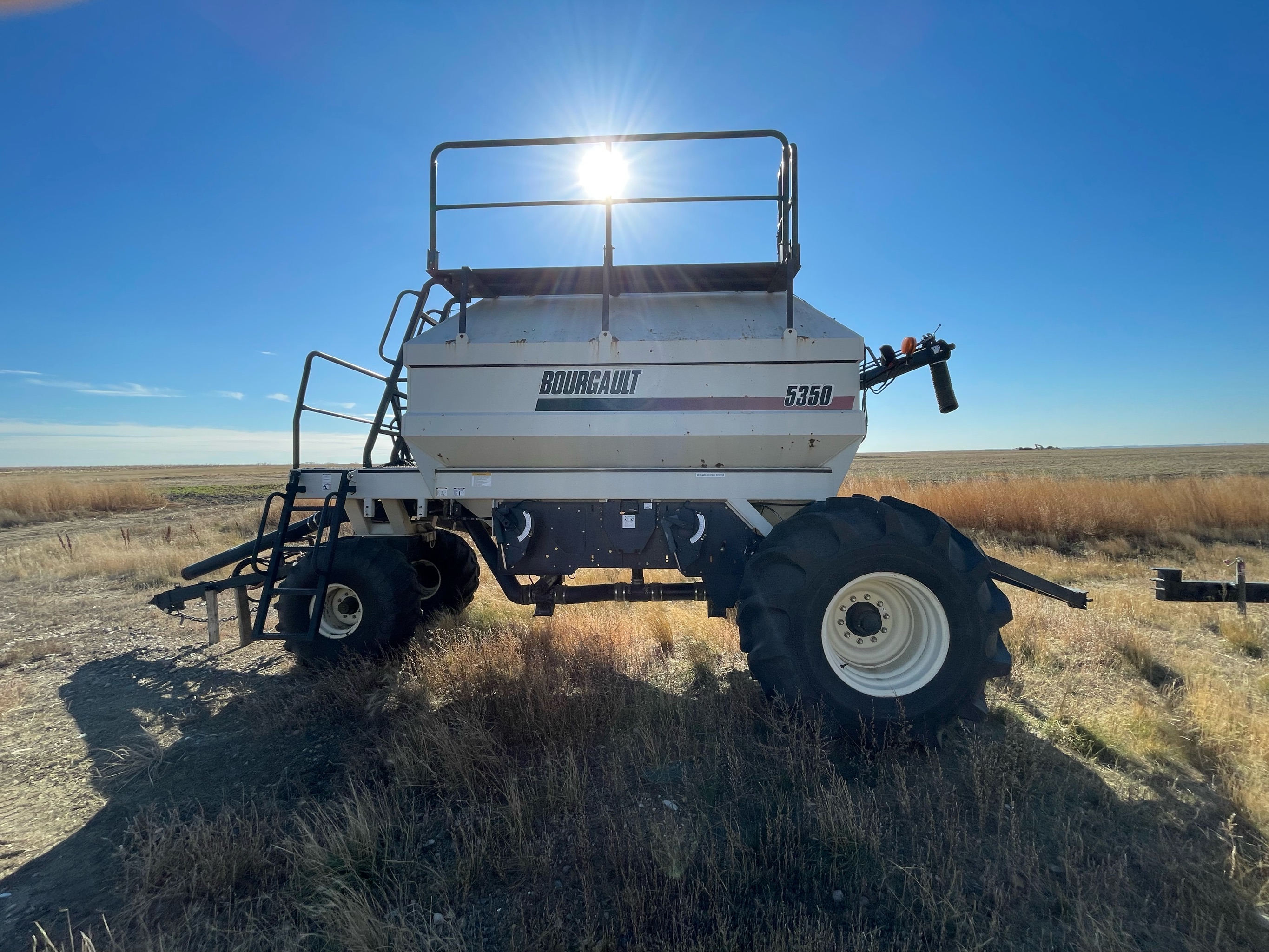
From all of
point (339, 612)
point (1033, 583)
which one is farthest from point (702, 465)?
point (339, 612)

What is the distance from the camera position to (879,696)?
3.35m

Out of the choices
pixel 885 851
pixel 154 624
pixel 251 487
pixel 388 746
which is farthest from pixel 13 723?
pixel 251 487

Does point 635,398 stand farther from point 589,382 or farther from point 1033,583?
point 1033,583

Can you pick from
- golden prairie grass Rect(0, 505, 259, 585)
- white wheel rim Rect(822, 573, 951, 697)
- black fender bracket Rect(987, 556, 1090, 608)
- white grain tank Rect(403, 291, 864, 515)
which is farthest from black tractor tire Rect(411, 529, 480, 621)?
golden prairie grass Rect(0, 505, 259, 585)

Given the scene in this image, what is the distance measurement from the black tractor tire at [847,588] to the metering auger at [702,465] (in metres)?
0.01

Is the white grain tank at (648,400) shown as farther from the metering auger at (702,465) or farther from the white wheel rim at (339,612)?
the white wheel rim at (339,612)

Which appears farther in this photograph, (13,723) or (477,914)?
(13,723)

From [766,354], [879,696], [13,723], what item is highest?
[766,354]

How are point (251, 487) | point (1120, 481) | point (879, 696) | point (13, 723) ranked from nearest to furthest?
point (879, 696), point (13, 723), point (1120, 481), point (251, 487)

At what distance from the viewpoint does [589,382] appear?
3.86 meters

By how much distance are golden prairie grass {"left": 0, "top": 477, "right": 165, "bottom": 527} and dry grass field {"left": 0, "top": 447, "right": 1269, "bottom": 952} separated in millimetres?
18812

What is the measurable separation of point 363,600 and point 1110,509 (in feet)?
40.2

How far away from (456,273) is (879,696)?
3788 millimetres

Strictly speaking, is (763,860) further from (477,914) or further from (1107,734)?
(1107,734)
